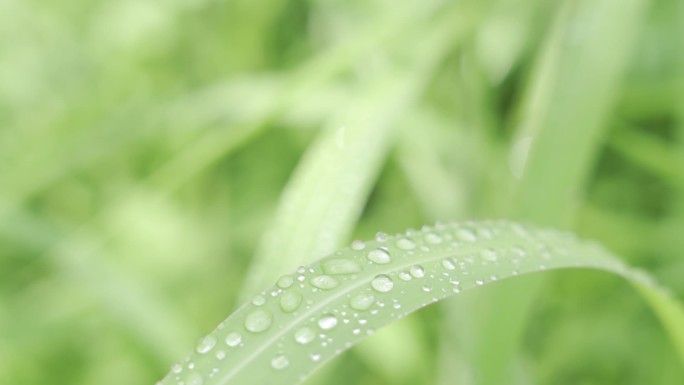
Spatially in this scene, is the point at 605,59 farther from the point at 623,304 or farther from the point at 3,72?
the point at 3,72

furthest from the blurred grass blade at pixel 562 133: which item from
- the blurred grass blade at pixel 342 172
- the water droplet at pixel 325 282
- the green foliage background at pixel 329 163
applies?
the water droplet at pixel 325 282

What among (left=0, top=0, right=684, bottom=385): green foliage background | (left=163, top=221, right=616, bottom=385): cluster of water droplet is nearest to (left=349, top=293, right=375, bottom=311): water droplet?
(left=163, top=221, right=616, bottom=385): cluster of water droplet

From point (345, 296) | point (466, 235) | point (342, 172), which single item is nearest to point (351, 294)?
point (345, 296)

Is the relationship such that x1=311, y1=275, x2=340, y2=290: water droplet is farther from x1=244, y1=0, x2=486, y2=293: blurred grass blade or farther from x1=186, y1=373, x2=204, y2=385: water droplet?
x1=244, y1=0, x2=486, y2=293: blurred grass blade

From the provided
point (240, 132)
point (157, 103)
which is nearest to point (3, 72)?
point (157, 103)

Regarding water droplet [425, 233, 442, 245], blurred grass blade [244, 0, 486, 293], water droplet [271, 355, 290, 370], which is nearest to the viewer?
water droplet [271, 355, 290, 370]

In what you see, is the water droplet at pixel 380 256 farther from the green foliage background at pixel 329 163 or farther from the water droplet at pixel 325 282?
the green foliage background at pixel 329 163
